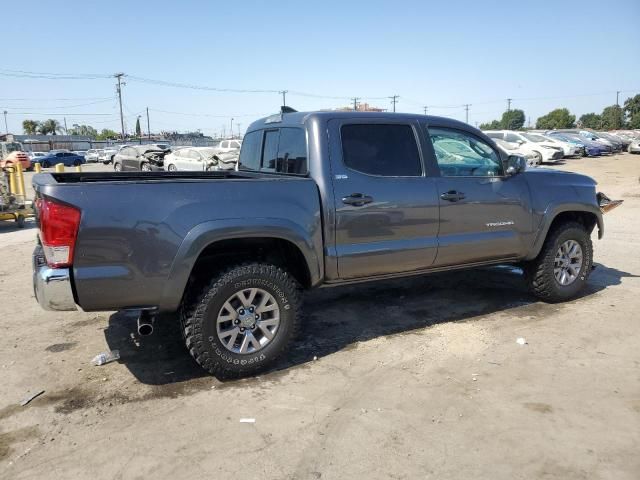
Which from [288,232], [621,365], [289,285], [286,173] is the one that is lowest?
[621,365]

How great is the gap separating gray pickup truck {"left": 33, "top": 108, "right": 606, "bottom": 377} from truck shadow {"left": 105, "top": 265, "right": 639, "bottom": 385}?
1.26ft

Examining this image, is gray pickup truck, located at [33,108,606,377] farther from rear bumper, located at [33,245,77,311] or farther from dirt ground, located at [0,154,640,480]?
dirt ground, located at [0,154,640,480]

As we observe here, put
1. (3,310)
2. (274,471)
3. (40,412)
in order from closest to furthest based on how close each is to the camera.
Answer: (274,471), (40,412), (3,310)

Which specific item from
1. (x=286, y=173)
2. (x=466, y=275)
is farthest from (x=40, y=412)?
(x=466, y=275)

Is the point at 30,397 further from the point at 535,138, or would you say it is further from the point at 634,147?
the point at 634,147

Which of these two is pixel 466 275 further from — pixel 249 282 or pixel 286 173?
pixel 249 282

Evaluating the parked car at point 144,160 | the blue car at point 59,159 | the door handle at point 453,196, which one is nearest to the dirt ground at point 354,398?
the door handle at point 453,196

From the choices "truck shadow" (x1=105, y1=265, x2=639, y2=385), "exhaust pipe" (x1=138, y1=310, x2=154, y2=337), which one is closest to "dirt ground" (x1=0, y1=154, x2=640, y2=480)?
"truck shadow" (x1=105, y1=265, x2=639, y2=385)

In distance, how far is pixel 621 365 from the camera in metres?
4.07

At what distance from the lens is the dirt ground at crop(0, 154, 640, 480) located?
9.48 feet

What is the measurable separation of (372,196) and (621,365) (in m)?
2.37

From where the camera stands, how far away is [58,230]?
10.5 ft

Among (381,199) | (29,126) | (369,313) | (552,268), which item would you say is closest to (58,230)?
(381,199)

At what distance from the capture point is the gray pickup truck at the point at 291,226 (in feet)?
11.0
